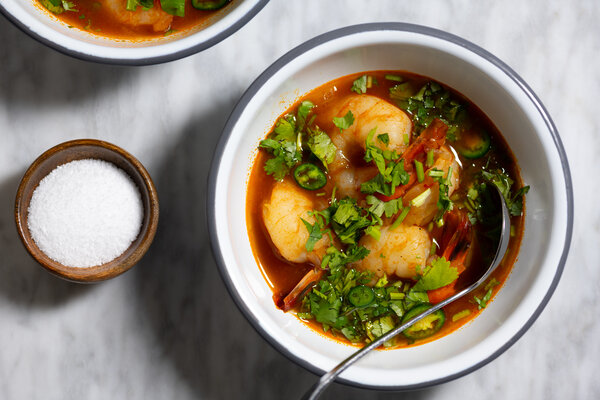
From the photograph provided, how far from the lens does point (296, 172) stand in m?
2.07

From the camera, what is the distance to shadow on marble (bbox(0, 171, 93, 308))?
2.34 metres

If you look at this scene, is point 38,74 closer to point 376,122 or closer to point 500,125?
point 376,122

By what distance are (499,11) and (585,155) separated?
0.59 m

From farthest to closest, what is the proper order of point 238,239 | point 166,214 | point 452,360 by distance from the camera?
point 166,214 → point 238,239 → point 452,360

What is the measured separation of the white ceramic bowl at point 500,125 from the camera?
6.19 feet

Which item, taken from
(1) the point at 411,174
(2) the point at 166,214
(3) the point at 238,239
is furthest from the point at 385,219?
(2) the point at 166,214

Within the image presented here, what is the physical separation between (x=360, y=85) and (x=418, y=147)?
27 centimetres

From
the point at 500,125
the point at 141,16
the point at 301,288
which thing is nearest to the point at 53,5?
the point at 141,16

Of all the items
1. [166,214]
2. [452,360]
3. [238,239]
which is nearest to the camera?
[452,360]

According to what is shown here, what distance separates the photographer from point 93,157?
7.27 ft

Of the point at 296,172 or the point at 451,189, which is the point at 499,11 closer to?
the point at 451,189

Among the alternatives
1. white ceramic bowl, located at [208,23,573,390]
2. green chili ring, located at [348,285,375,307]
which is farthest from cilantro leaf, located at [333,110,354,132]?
green chili ring, located at [348,285,375,307]

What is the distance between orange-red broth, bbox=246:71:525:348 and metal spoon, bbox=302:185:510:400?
3cm

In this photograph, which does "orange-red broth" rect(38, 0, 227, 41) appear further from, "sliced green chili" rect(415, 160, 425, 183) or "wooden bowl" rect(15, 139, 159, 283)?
"sliced green chili" rect(415, 160, 425, 183)
